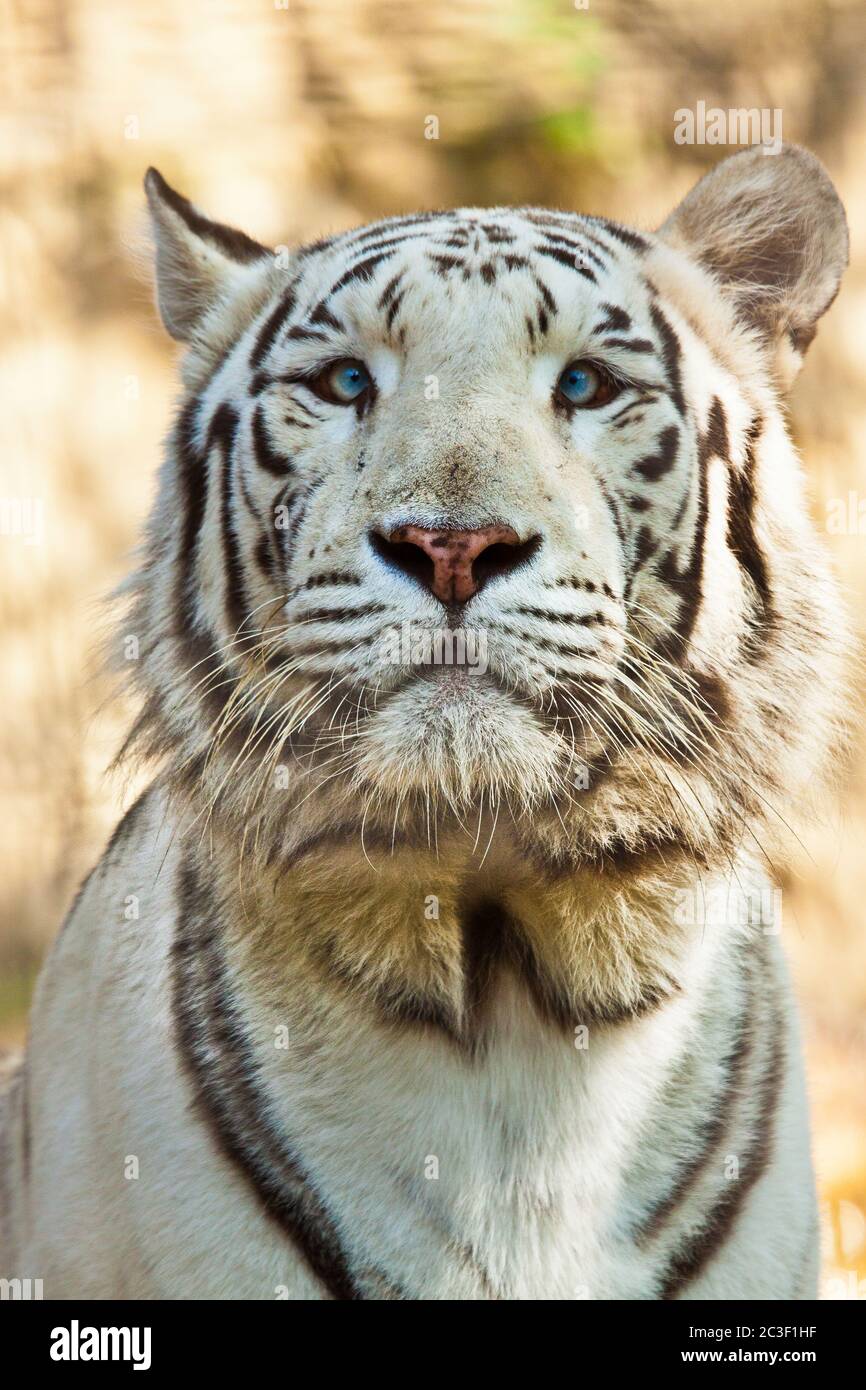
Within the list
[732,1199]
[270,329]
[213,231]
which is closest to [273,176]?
[213,231]

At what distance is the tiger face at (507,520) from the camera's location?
56.6 inches

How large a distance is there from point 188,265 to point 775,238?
0.76 metres

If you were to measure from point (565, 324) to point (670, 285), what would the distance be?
0.91 ft

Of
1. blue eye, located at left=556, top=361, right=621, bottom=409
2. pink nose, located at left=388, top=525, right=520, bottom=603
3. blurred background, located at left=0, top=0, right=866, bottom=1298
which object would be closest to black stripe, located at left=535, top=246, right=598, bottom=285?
blue eye, located at left=556, top=361, right=621, bottom=409

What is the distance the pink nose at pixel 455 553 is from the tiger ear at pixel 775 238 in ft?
2.21

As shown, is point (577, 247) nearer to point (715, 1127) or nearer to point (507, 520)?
point (507, 520)

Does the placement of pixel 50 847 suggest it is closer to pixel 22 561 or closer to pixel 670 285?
pixel 22 561

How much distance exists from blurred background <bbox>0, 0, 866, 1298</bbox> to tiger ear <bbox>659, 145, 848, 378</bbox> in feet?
6.35

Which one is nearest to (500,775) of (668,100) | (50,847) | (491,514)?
(491,514)

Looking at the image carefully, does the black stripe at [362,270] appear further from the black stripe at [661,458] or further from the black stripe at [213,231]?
the black stripe at [661,458]

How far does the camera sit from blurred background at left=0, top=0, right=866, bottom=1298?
3.67m

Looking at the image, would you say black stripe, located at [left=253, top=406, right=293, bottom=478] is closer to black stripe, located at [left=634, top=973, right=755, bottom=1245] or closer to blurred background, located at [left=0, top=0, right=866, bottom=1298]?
black stripe, located at [left=634, top=973, right=755, bottom=1245]

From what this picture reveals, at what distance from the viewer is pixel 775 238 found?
185cm

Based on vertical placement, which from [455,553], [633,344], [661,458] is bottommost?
[455,553]
